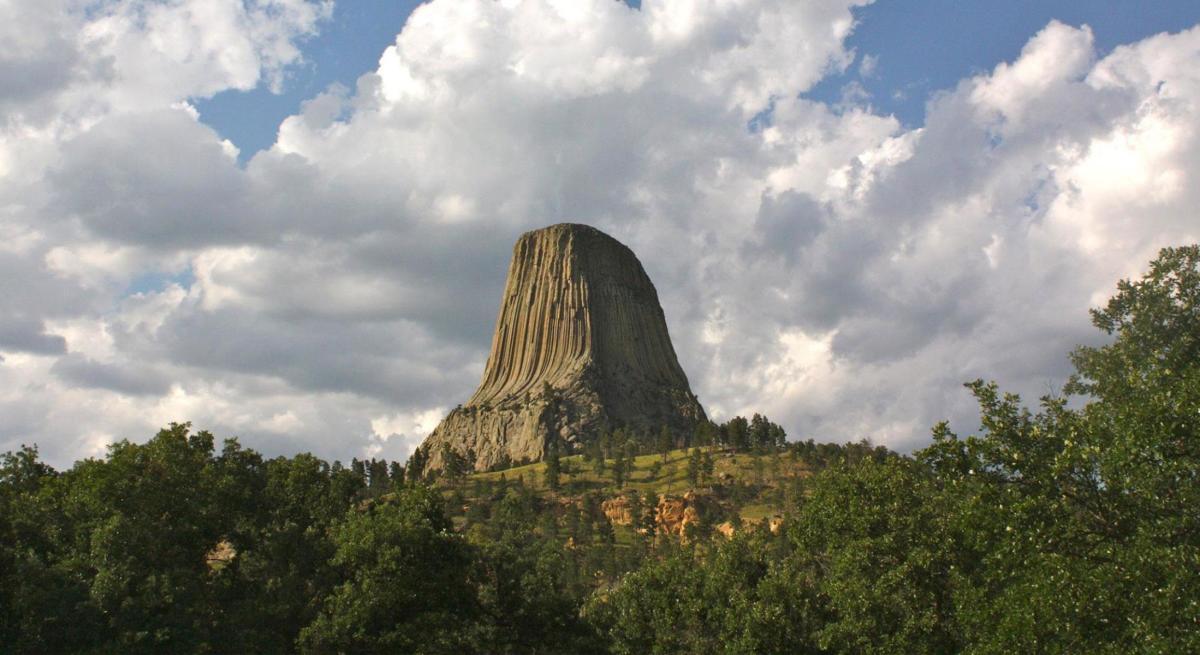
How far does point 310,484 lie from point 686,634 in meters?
18.4

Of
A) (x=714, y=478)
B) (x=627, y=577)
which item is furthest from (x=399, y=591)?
(x=714, y=478)

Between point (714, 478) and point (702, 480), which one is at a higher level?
point (714, 478)

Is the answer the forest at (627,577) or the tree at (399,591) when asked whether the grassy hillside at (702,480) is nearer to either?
the forest at (627,577)

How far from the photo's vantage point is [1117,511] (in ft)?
85.4

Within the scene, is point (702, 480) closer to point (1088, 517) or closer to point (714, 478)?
point (714, 478)

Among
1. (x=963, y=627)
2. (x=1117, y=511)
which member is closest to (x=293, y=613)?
(x=963, y=627)

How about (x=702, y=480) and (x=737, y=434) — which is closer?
(x=702, y=480)

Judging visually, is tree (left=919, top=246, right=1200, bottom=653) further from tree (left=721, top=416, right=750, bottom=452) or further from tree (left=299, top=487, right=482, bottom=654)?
tree (left=721, top=416, right=750, bottom=452)

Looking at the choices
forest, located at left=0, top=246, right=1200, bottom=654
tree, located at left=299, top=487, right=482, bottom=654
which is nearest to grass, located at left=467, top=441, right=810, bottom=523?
forest, located at left=0, top=246, right=1200, bottom=654

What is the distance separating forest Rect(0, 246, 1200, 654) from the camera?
2692 cm

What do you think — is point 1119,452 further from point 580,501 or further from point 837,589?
point 580,501

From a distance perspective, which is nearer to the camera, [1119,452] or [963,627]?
[1119,452]

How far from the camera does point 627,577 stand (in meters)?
49.8

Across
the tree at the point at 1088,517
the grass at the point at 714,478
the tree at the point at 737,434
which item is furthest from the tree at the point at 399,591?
the tree at the point at 737,434
